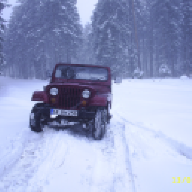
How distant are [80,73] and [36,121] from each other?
80.8 inches

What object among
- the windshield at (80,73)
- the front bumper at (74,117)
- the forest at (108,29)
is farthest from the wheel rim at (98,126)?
the forest at (108,29)

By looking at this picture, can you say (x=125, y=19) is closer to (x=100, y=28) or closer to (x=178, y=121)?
(x=100, y=28)

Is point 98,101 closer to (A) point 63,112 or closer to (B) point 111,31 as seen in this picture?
(A) point 63,112

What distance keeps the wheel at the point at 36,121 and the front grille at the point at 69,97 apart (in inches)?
25.5

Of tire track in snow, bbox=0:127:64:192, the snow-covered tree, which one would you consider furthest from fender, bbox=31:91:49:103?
the snow-covered tree

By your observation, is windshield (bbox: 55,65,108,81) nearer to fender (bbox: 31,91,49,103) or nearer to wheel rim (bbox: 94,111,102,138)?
fender (bbox: 31,91,49,103)

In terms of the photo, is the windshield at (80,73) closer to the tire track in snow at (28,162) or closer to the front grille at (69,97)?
the front grille at (69,97)

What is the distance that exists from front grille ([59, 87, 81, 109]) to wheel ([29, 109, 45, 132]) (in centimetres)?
65

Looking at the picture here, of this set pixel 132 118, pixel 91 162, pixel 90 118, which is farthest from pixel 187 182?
pixel 132 118

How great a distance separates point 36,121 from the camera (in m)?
4.93

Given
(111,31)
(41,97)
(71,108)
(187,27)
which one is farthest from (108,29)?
(71,108)

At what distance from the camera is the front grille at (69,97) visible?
4677 millimetres

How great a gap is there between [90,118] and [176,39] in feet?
101

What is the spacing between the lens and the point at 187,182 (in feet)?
9.34
